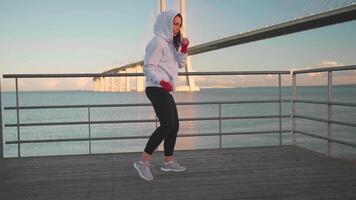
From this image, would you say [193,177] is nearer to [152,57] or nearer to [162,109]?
[162,109]

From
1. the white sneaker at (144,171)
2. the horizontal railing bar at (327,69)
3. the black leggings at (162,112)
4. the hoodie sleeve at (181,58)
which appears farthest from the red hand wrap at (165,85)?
the horizontal railing bar at (327,69)

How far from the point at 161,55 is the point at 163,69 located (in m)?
0.11

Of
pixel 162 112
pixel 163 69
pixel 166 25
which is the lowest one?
→ pixel 162 112

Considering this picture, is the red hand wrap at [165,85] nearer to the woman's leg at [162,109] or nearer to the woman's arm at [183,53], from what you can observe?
the woman's leg at [162,109]

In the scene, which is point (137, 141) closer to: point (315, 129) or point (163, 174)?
point (315, 129)

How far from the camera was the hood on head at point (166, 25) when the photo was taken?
304 cm

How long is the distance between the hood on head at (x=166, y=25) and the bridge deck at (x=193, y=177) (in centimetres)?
104

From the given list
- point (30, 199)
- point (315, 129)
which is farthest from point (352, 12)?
point (30, 199)

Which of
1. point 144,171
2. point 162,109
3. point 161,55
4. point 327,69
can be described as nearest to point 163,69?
point 161,55

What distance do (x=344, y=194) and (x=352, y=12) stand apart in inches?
591

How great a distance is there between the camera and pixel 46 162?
147 inches

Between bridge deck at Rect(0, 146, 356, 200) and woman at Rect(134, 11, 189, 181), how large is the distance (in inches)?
11.9

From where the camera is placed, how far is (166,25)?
305cm

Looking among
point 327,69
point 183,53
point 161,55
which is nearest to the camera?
point 161,55
